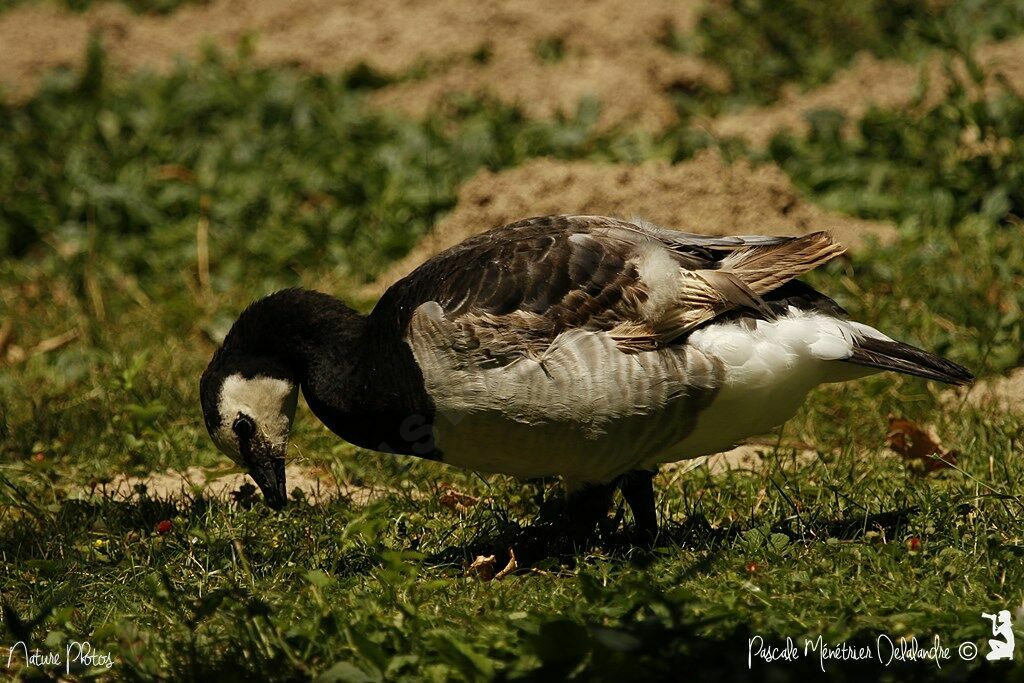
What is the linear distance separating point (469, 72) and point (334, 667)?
22.6 ft

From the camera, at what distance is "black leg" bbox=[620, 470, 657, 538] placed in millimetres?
5305

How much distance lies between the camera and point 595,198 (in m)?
7.88

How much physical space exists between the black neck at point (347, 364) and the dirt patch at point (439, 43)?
420cm

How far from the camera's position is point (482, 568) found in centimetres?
502

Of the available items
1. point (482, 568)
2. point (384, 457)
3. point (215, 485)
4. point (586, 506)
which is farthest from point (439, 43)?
point (482, 568)

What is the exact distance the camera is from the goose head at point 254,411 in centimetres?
550

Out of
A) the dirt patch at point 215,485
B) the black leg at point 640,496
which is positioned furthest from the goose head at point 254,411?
the black leg at point 640,496

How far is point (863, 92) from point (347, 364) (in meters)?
5.49

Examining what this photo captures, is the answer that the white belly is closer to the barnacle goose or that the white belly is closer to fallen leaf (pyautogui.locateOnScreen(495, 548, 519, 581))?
the barnacle goose

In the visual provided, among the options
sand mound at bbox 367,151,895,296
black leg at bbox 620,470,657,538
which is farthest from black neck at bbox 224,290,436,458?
sand mound at bbox 367,151,895,296

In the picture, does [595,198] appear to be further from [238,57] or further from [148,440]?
[238,57]

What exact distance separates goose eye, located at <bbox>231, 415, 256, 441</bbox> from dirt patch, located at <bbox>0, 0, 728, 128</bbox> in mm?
4443

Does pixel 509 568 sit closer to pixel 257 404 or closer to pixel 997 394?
pixel 257 404

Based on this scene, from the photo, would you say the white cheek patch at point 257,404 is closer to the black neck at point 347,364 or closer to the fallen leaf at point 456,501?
the black neck at point 347,364
